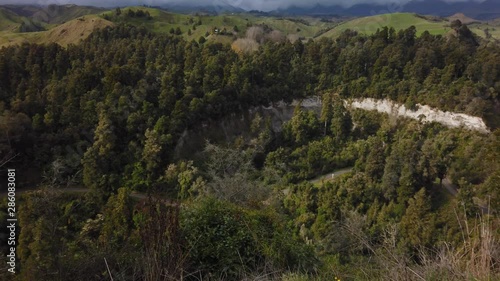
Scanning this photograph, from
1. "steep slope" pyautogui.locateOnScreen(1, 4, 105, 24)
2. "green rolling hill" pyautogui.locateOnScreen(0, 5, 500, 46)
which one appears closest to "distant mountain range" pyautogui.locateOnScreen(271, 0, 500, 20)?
"green rolling hill" pyautogui.locateOnScreen(0, 5, 500, 46)

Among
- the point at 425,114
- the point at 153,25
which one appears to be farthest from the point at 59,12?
the point at 425,114

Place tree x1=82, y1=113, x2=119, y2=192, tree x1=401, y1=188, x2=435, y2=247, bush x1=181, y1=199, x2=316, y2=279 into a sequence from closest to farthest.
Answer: bush x1=181, y1=199, x2=316, y2=279 < tree x1=401, y1=188, x2=435, y2=247 < tree x1=82, y1=113, x2=119, y2=192

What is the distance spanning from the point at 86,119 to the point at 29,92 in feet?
14.5

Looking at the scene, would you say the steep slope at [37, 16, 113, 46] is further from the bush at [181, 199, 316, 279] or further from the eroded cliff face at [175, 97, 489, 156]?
the bush at [181, 199, 316, 279]

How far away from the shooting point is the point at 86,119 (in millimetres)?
23672

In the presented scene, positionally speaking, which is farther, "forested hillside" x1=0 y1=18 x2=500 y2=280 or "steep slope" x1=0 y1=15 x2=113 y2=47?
"steep slope" x1=0 y1=15 x2=113 y2=47

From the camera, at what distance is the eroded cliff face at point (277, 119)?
26878 millimetres

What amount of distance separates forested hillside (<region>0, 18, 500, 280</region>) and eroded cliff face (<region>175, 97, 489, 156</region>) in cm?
59

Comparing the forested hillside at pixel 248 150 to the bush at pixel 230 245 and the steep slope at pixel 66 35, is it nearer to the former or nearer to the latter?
the bush at pixel 230 245

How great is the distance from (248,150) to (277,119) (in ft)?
23.9

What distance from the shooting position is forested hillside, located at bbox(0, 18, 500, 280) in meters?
8.22

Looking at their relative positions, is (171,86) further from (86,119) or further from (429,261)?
(429,261)

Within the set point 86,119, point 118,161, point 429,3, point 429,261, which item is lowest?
point 118,161

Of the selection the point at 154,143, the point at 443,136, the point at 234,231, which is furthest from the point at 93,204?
the point at 443,136
